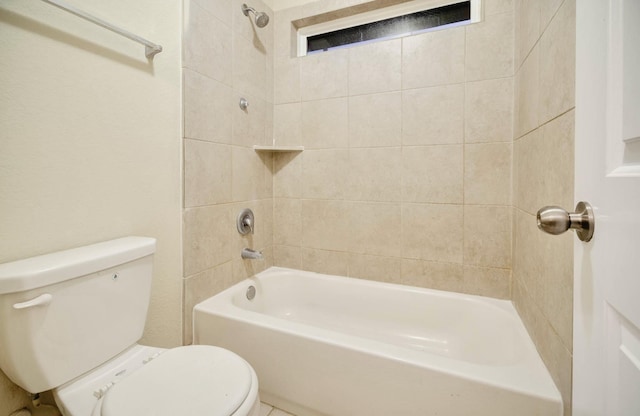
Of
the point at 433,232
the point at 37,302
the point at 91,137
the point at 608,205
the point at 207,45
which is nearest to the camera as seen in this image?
the point at 608,205

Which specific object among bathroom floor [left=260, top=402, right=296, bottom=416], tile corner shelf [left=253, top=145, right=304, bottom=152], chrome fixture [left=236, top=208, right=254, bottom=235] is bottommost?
bathroom floor [left=260, top=402, right=296, bottom=416]

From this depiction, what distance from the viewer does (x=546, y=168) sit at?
38.0 inches

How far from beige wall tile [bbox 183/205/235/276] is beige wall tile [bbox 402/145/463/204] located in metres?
1.07

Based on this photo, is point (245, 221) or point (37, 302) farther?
point (245, 221)

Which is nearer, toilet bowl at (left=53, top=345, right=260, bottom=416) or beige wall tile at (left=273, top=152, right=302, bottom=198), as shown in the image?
toilet bowl at (left=53, top=345, right=260, bottom=416)

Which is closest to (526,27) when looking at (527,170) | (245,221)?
(527,170)

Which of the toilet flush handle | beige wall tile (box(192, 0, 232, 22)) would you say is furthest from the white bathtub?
beige wall tile (box(192, 0, 232, 22))

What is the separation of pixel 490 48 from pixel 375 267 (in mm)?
1378

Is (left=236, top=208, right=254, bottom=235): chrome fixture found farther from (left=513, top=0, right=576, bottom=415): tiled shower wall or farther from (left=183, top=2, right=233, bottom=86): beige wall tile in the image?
(left=513, top=0, right=576, bottom=415): tiled shower wall

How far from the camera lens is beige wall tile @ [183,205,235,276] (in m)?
1.33

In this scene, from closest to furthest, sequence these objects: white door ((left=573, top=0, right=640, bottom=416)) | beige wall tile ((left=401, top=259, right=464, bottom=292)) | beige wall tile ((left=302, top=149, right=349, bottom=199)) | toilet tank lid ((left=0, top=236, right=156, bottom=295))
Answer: white door ((left=573, top=0, right=640, bottom=416))
toilet tank lid ((left=0, top=236, right=156, bottom=295))
beige wall tile ((left=401, top=259, right=464, bottom=292))
beige wall tile ((left=302, top=149, right=349, bottom=199))

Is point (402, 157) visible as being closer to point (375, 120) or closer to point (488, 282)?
point (375, 120)

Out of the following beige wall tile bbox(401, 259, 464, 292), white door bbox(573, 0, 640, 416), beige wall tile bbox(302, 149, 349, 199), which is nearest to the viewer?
white door bbox(573, 0, 640, 416)

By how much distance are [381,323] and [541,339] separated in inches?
33.0
